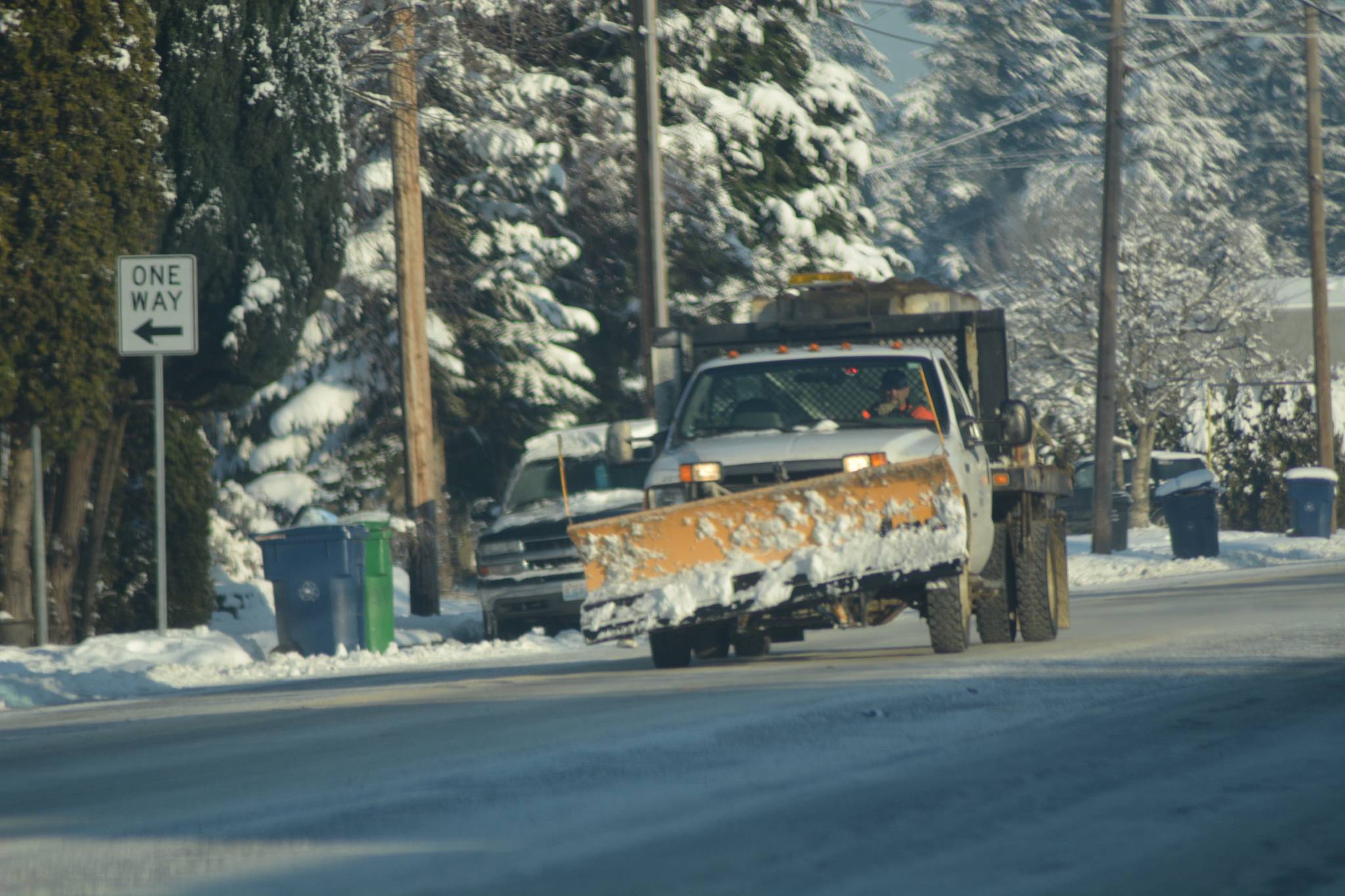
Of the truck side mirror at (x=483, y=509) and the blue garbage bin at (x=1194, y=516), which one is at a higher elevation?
the truck side mirror at (x=483, y=509)

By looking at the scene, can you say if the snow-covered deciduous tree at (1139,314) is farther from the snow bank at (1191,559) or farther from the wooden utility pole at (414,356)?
the wooden utility pole at (414,356)

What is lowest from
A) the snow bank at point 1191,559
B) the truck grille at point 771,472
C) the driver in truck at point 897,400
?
the snow bank at point 1191,559

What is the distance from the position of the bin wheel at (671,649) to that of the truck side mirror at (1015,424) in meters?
2.47

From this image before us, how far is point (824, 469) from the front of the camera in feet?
35.6

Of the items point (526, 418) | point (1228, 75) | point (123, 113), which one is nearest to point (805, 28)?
point (526, 418)

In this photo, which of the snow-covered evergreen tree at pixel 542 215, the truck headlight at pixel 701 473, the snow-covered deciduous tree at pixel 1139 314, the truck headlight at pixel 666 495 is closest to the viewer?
the truck headlight at pixel 701 473

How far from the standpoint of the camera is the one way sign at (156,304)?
45.3ft

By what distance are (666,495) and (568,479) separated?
24.9 ft

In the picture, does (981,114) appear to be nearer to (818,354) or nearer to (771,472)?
(818,354)

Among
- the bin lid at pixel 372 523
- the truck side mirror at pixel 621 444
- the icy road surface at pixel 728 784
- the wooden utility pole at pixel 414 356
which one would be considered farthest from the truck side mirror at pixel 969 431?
the wooden utility pole at pixel 414 356

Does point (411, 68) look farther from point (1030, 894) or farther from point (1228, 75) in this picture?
point (1228, 75)

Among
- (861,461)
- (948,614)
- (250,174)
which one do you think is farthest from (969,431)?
(250,174)

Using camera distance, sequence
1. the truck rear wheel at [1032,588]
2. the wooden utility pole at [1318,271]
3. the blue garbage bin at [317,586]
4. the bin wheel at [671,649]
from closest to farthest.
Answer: the bin wheel at [671,649]
the truck rear wheel at [1032,588]
the blue garbage bin at [317,586]
the wooden utility pole at [1318,271]

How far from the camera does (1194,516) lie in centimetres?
2869
